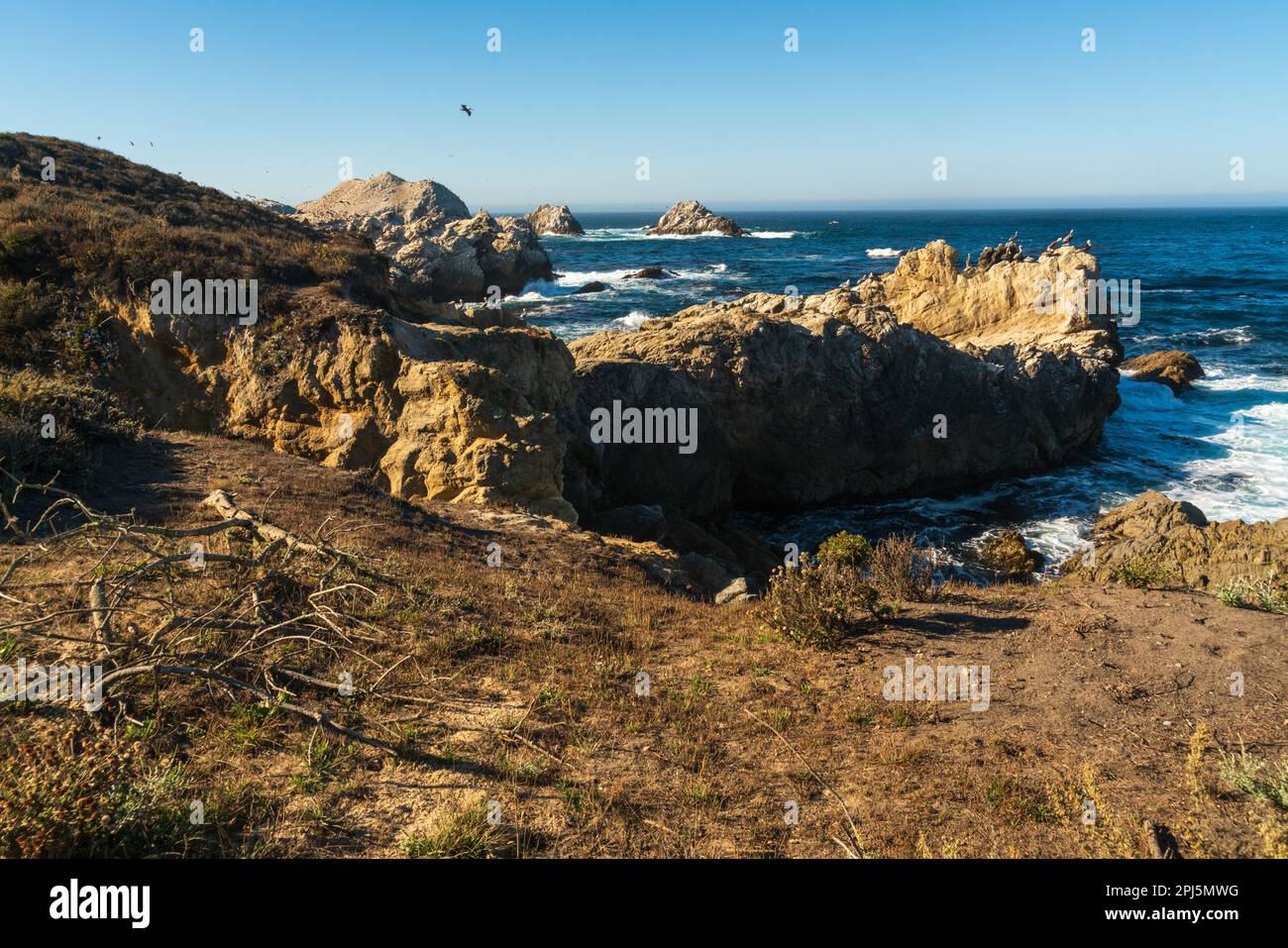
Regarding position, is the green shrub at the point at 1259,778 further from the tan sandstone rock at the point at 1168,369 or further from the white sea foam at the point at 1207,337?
the white sea foam at the point at 1207,337

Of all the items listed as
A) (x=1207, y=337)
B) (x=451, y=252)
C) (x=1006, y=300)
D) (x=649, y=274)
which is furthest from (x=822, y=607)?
(x=649, y=274)

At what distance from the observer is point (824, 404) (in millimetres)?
22031

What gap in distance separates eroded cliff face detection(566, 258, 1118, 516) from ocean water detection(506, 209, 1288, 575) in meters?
1.06

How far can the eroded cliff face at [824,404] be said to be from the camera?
19891mm

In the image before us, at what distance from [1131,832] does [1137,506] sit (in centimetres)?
1581

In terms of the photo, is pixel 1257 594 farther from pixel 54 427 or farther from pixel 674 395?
pixel 54 427

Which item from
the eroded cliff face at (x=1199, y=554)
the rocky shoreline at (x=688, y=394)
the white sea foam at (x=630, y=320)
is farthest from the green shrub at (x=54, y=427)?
the white sea foam at (x=630, y=320)

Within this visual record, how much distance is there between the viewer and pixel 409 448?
524 inches

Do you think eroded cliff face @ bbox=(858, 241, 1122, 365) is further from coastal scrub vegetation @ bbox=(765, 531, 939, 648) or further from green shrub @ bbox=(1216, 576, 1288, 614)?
coastal scrub vegetation @ bbox=(765, 531, 939, 648)

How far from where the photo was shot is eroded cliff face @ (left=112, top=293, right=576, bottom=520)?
1300 centimetres

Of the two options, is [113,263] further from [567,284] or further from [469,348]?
[567,284]

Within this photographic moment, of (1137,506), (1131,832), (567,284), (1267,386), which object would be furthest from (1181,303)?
(1131,832)

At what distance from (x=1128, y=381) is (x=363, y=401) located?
34.6 metres

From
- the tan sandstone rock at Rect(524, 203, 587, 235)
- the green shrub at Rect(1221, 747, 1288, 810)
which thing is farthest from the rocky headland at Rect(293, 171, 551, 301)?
the tan sandstone rock at Rect(524, 203, 587, 235)
